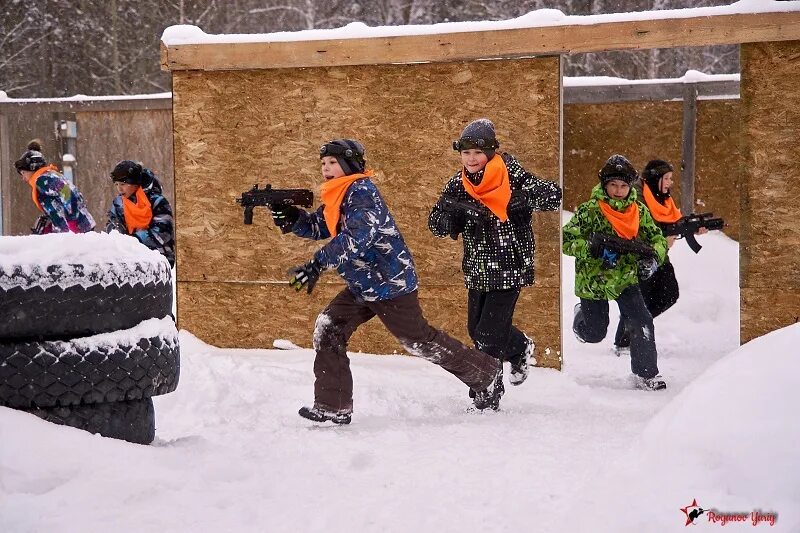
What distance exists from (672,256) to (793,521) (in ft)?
29.8

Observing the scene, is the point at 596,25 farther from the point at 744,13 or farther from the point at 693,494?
the point at 693,494

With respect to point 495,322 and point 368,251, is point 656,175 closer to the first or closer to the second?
point 495,322

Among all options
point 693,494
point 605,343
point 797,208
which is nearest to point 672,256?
point 605,343

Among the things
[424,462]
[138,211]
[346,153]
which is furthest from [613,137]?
[424,462]

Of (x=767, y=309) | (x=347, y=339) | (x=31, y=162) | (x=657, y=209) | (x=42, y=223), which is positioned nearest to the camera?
(x=347, y=339)

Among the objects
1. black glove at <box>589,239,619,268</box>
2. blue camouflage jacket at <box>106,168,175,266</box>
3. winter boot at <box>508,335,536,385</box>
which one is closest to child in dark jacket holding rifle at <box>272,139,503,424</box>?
winter boot at <box>508,335,536,385</box>

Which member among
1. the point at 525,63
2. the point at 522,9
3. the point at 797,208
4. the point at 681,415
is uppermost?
the point at 522,9

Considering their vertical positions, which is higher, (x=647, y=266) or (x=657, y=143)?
(x=657, y=143)

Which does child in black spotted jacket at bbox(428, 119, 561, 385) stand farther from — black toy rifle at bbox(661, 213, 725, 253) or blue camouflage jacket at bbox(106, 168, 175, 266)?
blue camouflage jacket at bbox(106, 168, 175, 266)

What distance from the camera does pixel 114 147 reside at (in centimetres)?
1377

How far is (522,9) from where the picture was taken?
24.8 m

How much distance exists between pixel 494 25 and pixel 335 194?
266 cm

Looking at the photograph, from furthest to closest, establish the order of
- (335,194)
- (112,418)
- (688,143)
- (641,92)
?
(641,92) → (688,143) → (335,194) → (112,418)

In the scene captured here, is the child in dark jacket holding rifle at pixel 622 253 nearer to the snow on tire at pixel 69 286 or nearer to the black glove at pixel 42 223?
the snow on tire at pixel 69 286
